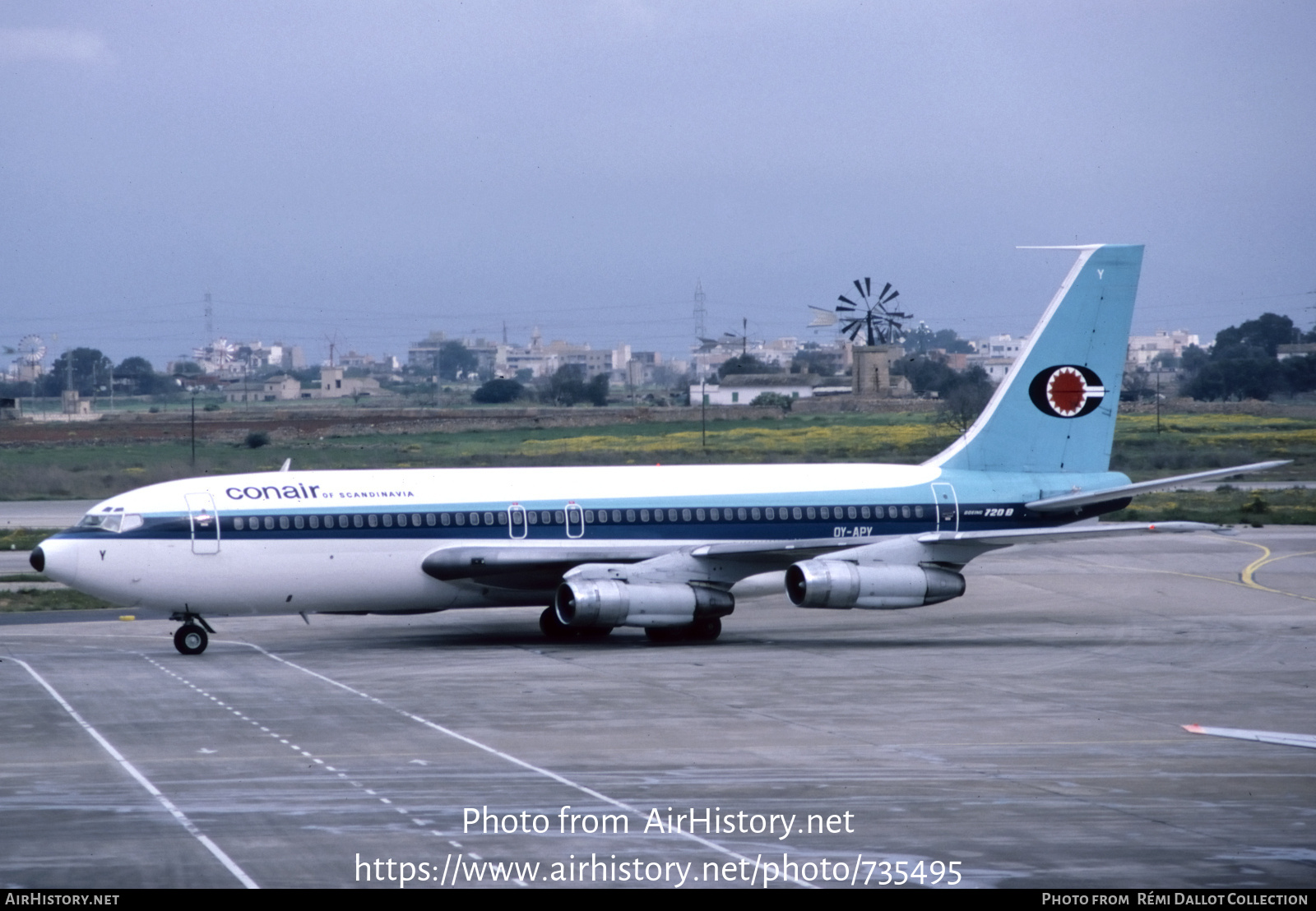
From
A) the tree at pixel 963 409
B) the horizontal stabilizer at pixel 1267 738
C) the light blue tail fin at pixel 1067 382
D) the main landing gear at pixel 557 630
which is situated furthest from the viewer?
the tree at pixel 963 409

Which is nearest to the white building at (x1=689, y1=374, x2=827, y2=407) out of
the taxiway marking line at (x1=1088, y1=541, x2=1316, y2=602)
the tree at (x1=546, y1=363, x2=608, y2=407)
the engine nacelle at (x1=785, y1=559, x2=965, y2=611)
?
the tree at (x1=546, y1=363, x2=608, y2=407)

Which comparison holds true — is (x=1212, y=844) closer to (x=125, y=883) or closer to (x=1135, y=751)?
(x=1135, y=751)

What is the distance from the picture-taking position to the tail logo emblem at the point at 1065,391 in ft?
129

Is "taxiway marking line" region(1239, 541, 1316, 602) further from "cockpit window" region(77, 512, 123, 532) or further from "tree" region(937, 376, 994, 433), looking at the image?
"tree" region(937, 376, 994, 433)

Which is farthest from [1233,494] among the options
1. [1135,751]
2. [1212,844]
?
[1212,844]

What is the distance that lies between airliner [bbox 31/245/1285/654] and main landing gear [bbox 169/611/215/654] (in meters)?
0.04

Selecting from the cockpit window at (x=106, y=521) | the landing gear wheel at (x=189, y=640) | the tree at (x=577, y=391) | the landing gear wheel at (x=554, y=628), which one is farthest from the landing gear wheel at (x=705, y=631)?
the tree at (x=577, y=391)

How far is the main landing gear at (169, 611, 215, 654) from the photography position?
33.8 m

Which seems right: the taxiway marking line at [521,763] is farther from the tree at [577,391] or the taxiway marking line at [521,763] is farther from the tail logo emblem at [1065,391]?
the tree at [577,391]

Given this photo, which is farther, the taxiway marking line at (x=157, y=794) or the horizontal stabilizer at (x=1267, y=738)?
the horizontal stabilizer at (x=1267, y=738)

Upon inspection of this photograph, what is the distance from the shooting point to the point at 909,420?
412 ft

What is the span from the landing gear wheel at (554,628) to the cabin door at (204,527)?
25.3 ft

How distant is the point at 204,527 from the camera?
33000mm
